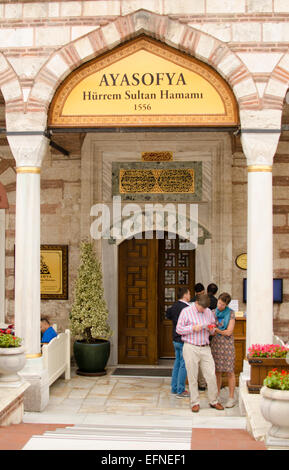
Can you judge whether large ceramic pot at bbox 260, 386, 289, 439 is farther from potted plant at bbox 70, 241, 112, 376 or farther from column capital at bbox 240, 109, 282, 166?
potted plant at bbox 70, 241, 112, 376

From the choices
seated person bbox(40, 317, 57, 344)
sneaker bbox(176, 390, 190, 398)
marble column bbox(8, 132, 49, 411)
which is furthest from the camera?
seated person bbox(40, 317, 57, 344)

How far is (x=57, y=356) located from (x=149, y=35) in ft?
15.0

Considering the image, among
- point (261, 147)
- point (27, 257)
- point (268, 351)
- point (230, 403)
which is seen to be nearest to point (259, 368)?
point (268, 351)

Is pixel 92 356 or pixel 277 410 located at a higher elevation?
pixel 277 410

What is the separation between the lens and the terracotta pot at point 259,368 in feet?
21.3

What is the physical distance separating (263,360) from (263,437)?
1.57 m

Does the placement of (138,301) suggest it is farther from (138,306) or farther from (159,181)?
(159,181)

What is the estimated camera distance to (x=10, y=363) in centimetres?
662

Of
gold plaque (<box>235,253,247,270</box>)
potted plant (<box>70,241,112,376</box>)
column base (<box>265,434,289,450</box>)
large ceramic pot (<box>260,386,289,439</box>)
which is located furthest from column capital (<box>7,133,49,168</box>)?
column base (<box>265,434,289,450</box>)

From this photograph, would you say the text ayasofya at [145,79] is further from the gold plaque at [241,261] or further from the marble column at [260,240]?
the gold plaque at [241,261]

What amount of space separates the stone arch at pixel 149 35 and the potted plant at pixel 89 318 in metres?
2.84

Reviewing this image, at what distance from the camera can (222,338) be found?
25.1ft

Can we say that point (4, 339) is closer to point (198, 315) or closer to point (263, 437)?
point (198, 315)

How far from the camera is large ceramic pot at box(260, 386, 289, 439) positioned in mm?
4656
